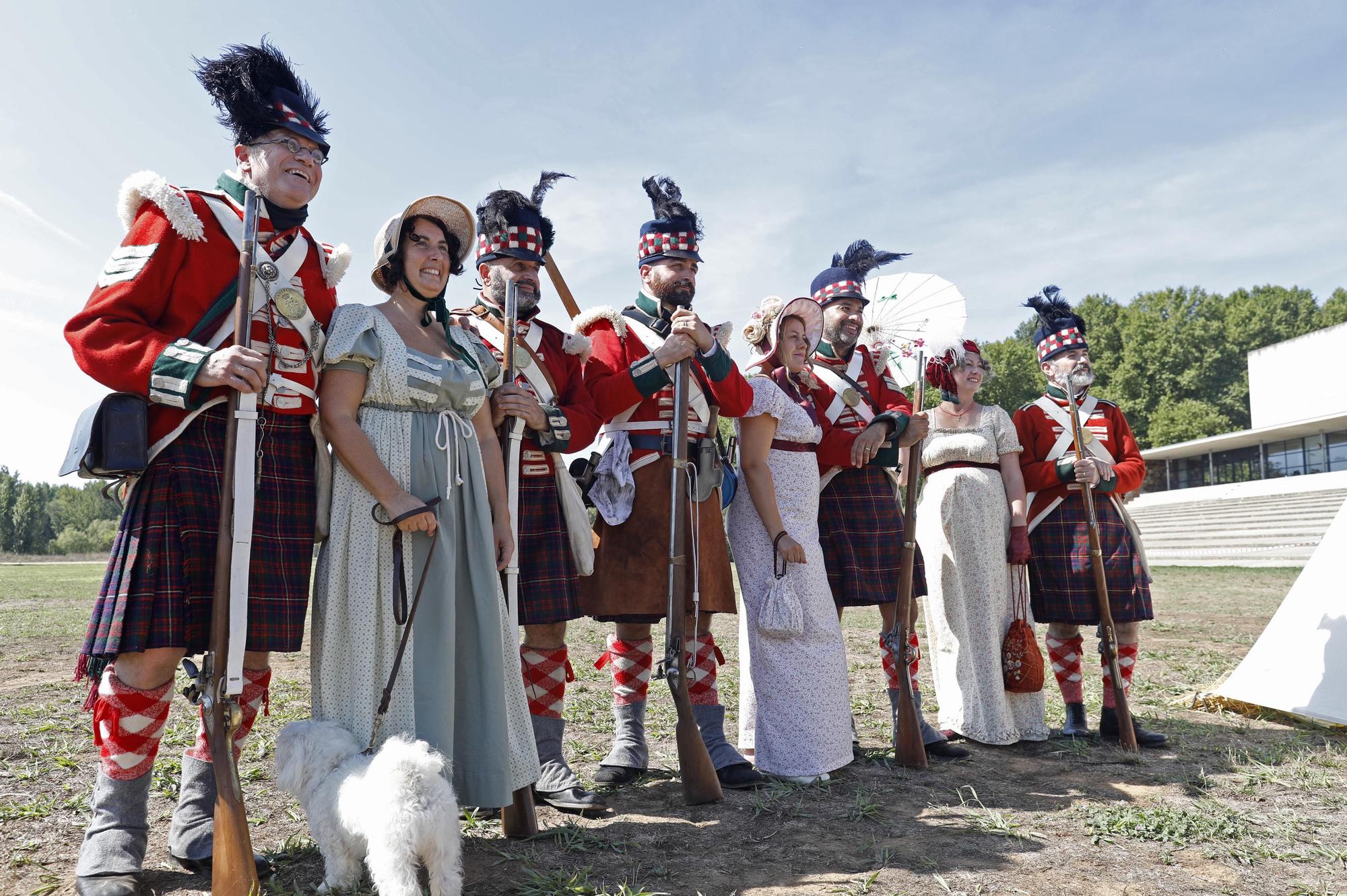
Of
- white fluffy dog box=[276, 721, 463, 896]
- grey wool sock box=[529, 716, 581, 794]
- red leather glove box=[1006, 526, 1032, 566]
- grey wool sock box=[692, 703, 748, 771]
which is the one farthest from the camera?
red leather glove box=[1006, 526, 1032, 566]

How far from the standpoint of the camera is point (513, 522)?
11.8 feet

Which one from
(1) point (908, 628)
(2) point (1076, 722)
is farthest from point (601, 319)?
(2) point (1076, 722)

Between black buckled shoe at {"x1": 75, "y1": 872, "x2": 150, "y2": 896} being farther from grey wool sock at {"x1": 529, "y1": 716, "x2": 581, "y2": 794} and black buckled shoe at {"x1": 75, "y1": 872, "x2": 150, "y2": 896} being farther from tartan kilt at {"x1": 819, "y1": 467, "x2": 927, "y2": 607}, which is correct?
tartan kilt at {"x1": 819, "y1": 467, "x2": 927, "y2": 607}

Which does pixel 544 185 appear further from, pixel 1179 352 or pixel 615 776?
pixel 1179 352

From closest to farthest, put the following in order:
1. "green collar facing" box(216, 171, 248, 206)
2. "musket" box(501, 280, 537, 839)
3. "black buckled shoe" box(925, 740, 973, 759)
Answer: "green collar facing" box(216, 171, 248, 206) < "musket" box(501, 280, 537, 839) < "black buckled shoe" box(925, 740, 973, 759)

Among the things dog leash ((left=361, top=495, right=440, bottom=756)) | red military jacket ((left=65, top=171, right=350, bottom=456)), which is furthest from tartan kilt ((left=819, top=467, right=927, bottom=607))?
red military jacket ((left=65, top=171, right=350, bottom=456))

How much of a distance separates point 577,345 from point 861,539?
188cm

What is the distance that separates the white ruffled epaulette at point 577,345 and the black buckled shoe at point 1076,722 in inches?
140

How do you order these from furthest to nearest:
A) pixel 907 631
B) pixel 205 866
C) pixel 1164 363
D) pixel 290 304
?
pixel 1164 363
pixel 907 631
pixel 290 304
pixel 205 866

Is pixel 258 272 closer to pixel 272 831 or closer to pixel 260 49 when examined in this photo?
pixel 260 49

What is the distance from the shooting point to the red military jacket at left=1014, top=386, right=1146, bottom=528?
5523mm

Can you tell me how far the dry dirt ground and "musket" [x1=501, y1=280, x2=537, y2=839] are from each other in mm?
80

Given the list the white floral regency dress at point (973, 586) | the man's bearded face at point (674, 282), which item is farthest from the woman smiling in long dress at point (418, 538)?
the white floral regency dress at point (973, 586)

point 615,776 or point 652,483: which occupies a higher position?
point 652,483
